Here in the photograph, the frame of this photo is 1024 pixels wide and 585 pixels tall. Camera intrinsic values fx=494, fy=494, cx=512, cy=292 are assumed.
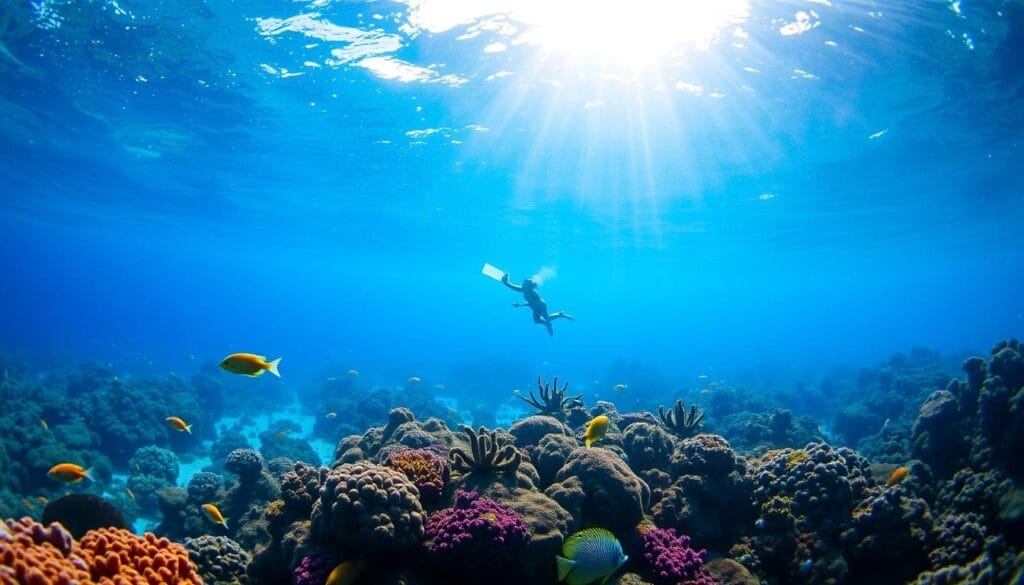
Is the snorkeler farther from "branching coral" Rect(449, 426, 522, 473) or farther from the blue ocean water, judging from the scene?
"branching coral" Rect(449, 426, 522, 473)

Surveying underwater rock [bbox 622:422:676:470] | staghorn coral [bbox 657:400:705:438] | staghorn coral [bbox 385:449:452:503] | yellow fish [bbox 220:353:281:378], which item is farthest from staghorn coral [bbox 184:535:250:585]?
staghorn coral [bbox 657:400:705:438]

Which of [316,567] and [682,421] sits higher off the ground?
[682,421]

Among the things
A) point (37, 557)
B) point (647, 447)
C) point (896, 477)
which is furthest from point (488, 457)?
point (896, 477)

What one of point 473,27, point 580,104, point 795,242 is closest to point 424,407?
point 580,104

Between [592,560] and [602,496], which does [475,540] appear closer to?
[592,560]

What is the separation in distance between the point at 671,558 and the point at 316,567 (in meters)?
3.80

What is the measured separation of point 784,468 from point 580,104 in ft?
52.6

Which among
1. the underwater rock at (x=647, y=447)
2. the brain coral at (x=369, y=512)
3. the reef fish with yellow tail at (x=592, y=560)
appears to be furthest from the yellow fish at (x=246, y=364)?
the underwater rock at (x=647, y=447)

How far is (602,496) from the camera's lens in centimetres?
597

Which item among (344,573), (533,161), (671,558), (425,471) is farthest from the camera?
(533,161)

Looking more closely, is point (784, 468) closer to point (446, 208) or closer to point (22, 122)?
point (446, 208)

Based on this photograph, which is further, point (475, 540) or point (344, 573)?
point (475, 540)

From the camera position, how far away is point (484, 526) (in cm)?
474

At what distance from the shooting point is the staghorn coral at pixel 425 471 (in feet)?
18.8
